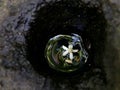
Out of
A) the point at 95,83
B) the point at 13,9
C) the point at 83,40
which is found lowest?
the point at 95,83

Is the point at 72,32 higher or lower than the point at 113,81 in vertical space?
higher

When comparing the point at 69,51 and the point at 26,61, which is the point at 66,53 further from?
the point at 26,61

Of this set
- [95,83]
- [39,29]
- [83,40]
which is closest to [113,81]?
[95,83]

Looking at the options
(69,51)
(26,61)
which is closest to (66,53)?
(69,51)

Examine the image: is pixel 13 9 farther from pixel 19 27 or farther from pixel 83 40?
pixel 83 40
